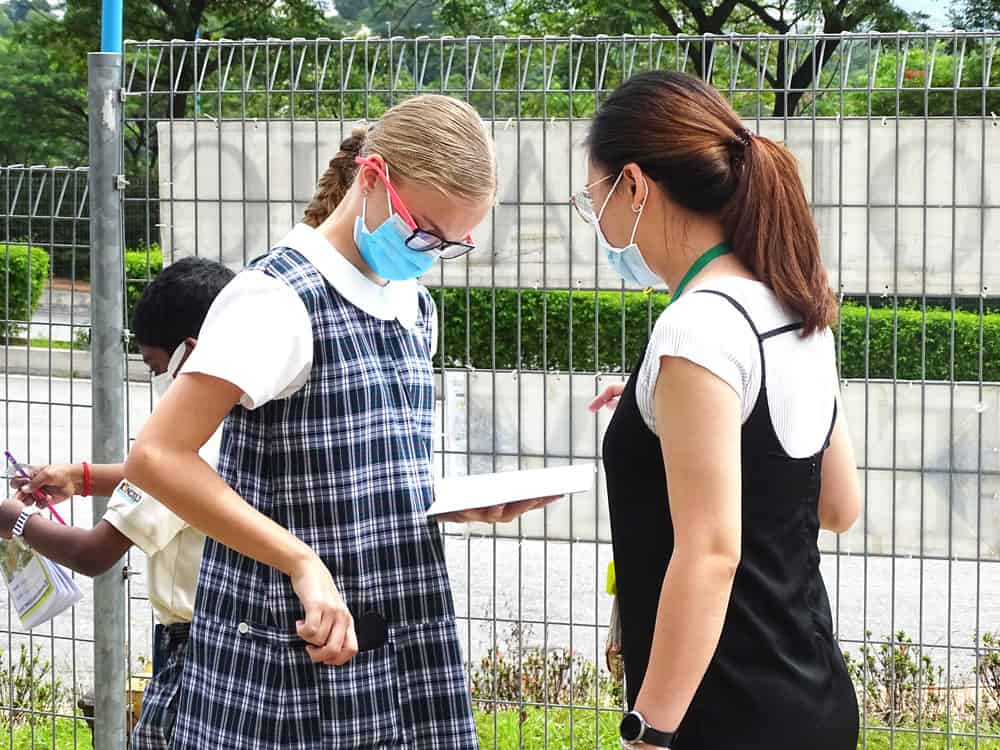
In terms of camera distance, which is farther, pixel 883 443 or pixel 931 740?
pixel 931 740

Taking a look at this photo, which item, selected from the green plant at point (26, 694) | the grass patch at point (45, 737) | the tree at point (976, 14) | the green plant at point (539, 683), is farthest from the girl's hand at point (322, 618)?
the tree at point (976, 14)

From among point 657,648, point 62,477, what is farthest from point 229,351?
point 62,477

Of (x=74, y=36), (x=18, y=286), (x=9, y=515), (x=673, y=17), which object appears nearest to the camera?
(x=9, y=515)

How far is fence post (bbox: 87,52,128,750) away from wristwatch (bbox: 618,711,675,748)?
2421 mm

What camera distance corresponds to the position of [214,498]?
6.58 feet

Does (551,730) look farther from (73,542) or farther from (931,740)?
(73,542)

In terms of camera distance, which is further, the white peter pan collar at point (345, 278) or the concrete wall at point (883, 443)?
the concrete wall at point (883, 443)

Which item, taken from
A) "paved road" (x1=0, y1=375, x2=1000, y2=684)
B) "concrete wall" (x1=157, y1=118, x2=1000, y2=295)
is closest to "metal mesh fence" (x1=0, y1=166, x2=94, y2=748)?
"concrete wall" (x1=157, y1=118, x2=1000, y2=295)

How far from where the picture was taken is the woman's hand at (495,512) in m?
2.26

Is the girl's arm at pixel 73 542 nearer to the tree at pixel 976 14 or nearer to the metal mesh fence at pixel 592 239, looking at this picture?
the metal mesh fence at pixel 592 239

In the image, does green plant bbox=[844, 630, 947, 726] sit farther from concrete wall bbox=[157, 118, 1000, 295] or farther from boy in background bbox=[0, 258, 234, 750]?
boy in background bbox=[0, 258, 234, 750]

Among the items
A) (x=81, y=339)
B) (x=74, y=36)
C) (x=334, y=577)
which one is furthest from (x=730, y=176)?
(x=74, y=36)

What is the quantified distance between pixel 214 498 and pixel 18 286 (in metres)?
7.93

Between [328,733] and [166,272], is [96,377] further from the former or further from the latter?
[328,733]
